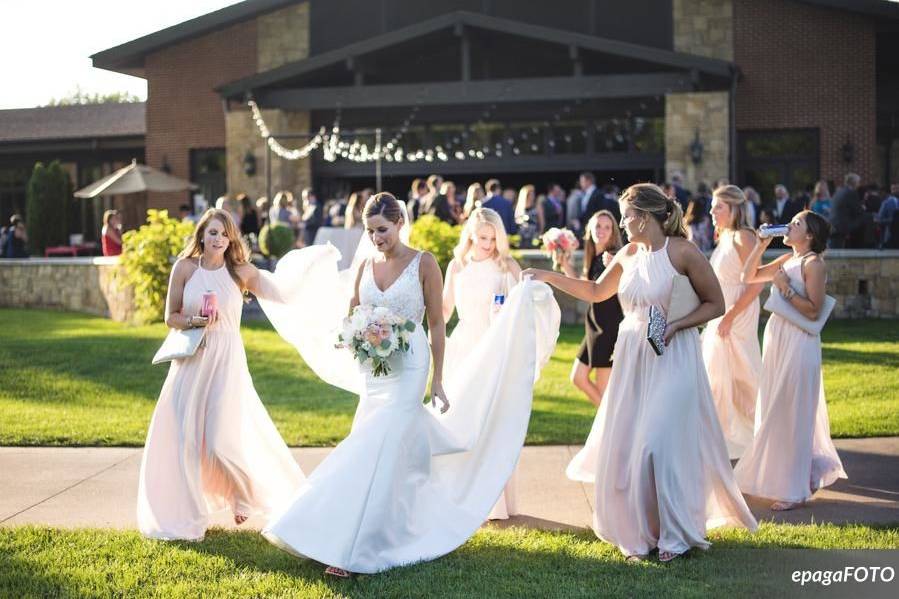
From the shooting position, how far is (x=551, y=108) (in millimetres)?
28875

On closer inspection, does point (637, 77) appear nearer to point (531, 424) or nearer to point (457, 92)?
point (457, 92)

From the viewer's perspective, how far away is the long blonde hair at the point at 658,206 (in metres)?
6.78

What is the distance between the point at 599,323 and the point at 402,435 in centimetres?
406

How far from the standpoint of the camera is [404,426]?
660cm

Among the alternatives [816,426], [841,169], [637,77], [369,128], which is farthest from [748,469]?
[369,128]

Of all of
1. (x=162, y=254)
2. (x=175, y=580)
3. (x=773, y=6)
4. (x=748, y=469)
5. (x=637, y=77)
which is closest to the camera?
(x=175, y=580)

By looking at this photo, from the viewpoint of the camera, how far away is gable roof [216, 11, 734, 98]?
85.5 ft

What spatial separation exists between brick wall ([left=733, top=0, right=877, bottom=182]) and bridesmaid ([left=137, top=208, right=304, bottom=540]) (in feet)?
73.7

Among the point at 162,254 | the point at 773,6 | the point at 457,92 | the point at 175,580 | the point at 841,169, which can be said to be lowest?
the point at 175,580

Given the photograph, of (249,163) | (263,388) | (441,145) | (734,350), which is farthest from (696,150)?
(734,350)

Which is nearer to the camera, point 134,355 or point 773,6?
point 134,355

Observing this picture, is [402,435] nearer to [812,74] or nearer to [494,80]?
[494,80]

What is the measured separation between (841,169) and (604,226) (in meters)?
19.3

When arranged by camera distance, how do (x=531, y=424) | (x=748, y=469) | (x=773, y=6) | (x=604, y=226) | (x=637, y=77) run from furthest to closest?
(x=773, y=6)
(x=637, y=77)
(x=531, y=424)
(x=604, y=226)
(x=748, y=469)
